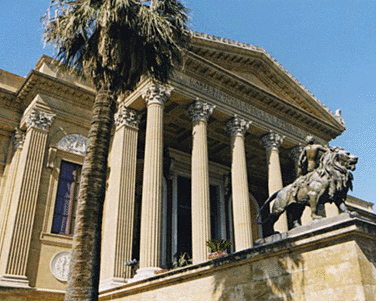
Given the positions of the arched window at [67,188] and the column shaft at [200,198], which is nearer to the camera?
the column shaft at [200,198]

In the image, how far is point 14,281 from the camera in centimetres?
1653

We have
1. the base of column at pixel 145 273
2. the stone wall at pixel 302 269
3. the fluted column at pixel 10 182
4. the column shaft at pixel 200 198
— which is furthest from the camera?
the fluted column at pixel 10 182

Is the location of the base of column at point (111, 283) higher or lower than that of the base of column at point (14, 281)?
lower

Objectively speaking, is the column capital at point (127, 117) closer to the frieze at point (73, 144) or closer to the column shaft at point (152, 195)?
the column shaft at point (152, 195)

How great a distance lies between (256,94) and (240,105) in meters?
1.30

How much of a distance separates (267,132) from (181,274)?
13.6 metres

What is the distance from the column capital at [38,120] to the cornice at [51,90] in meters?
1.19

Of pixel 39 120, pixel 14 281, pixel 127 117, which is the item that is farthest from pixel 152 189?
pixel 39 120

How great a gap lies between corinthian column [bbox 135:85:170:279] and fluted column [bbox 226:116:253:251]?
14.2ft

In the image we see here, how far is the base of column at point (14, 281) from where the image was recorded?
16.2 metres

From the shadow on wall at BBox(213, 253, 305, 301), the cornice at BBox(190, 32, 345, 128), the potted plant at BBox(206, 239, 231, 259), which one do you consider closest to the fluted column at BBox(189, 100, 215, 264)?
the potted plant at BBox(206, 239, 231, 259)

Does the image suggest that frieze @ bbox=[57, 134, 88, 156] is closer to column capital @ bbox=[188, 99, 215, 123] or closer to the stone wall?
column capital @ bbox=[188, 99, 215, 123]

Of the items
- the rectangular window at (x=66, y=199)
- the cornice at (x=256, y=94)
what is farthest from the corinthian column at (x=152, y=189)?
the rectangular window at (x=66, y=199)

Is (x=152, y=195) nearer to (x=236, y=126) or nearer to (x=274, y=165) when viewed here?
(x=236, y=126)
